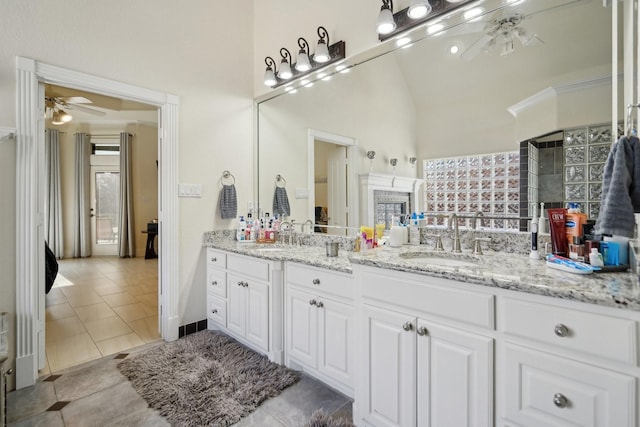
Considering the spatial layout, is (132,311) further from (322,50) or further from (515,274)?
(515,274)

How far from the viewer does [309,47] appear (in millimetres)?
2533

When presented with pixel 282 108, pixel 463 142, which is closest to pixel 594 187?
pixel 463 142

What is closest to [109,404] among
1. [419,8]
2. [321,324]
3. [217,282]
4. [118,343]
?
[118,343]

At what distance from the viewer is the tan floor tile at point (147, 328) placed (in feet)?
8.64

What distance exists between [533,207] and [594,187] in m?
0.26

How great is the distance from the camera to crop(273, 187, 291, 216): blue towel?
2.99 metres

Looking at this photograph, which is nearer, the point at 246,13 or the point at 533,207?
the point at 533,207

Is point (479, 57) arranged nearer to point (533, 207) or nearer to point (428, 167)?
point (428, 167)

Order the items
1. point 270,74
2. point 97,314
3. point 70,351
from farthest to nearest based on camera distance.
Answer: point 97,314 → point 270,74 → point 70,351

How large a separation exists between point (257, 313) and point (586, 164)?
82.6 inches

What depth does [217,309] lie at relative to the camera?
2.66 meters

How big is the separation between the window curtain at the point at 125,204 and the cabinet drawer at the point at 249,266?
5.55 metres

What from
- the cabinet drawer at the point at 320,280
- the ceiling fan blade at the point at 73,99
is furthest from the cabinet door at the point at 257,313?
the ceiling fan blade at the point at 73,99

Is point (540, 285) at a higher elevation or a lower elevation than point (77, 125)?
lower
